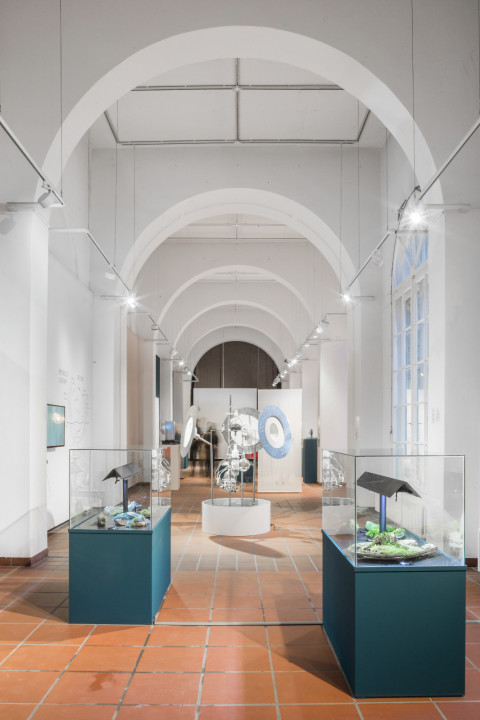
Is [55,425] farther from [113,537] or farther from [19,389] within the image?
[113,537]

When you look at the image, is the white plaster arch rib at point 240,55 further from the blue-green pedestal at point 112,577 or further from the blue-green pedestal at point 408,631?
the blue-green pedestal at point 408,631

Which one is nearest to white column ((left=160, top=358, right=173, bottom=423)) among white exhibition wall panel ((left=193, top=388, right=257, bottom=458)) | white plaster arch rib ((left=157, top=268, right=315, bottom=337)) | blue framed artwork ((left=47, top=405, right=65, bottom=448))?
white exhibition wall panel ((left=193, top=388, right=257, bottom=458))

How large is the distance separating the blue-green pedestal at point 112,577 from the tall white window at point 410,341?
15.3 feet

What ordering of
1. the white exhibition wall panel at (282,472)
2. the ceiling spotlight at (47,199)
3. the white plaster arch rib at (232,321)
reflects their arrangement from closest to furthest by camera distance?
the ceiling spotlight at (47,199) < the white exhibition wall panel at (282,472) < the white plaster arch rib at (232,321)

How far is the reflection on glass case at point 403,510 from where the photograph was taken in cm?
406

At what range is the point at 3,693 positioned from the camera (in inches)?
158

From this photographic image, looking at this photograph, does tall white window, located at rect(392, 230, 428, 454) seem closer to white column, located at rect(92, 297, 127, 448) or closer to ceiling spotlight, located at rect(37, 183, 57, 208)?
ceiling spotlight, located at rect(37, 183, 57, 208)

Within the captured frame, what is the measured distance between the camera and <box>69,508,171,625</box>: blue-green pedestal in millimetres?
5332

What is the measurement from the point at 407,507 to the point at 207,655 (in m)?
1.75

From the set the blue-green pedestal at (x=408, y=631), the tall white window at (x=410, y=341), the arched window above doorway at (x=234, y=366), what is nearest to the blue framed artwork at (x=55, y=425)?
the tall white window at (x=410, y=341)

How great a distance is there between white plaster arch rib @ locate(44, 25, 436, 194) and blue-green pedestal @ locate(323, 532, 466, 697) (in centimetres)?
506

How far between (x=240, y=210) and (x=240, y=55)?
16.3 ft

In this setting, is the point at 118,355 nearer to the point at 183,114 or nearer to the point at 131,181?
the point at 131,181

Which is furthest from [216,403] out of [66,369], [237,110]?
[237,110]
